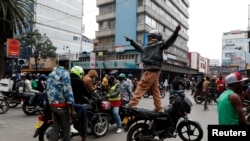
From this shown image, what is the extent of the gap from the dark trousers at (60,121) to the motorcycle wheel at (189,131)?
99.5 inches

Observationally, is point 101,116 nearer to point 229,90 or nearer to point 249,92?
point 229,90

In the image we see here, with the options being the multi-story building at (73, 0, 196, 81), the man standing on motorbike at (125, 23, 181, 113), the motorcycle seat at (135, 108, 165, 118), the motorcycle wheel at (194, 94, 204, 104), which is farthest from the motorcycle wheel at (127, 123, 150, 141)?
the multi-story building at (73, 0, 196, 81)

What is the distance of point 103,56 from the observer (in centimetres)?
4656

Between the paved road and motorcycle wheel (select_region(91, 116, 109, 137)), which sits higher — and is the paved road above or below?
below

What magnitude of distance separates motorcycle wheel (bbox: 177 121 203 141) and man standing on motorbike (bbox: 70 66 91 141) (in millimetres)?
2099

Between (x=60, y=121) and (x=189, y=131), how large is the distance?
2926 millimetres

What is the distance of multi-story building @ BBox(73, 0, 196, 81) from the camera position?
143 feet

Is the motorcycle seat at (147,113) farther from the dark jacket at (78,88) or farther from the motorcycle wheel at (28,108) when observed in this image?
the motorcycle wheel at (28,108)

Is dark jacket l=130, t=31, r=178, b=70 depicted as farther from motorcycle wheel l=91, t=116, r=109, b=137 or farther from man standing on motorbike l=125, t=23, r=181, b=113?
motorcycle wheel l=91, t=116, r=109, b=137

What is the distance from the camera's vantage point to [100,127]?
318 inches

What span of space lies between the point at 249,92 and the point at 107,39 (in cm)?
4398

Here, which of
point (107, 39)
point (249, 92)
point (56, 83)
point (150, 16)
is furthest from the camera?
point (107, 39)

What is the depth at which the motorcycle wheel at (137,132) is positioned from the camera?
6.11m

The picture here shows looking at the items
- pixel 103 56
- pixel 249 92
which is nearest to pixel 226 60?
pixel 103 56
